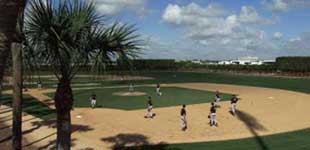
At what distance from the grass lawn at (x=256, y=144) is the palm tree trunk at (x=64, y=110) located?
35.9 feet

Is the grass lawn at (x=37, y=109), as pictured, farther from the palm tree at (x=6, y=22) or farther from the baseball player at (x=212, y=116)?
the palm tree at (x=6, y=22)

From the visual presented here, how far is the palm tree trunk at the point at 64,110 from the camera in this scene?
12195 mm

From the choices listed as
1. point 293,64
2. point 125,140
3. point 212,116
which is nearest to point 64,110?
point 125,140

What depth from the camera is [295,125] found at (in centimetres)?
3167

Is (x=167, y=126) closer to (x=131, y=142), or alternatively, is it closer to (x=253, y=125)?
(x=131, y=142)

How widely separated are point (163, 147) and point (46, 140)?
6475 mm

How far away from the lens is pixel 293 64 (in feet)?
325

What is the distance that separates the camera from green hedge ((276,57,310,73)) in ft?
310

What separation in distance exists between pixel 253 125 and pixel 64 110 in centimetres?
2161

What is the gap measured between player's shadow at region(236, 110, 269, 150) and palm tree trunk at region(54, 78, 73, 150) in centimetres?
1381

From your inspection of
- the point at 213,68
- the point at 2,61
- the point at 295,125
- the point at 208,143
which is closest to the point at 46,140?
the point at 208,143

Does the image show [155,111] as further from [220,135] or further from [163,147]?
[163,147]

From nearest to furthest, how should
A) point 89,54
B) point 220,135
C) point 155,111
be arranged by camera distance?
1. point 89,54
2. point 220,135
3. point 155,111

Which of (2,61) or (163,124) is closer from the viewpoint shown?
(2,61)
